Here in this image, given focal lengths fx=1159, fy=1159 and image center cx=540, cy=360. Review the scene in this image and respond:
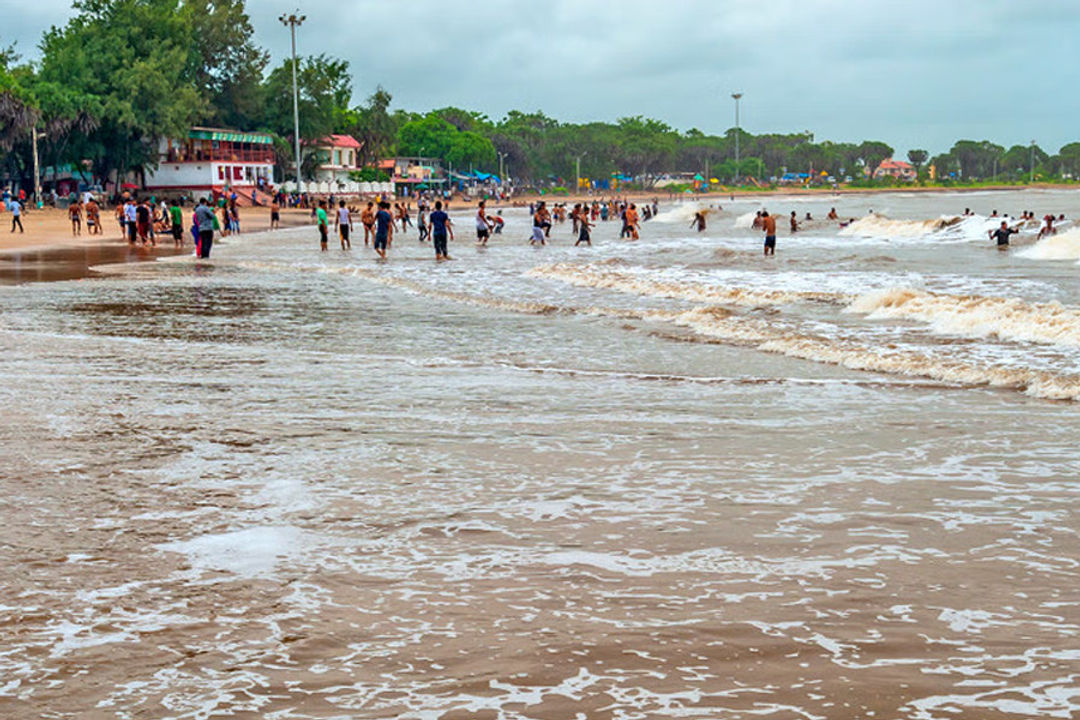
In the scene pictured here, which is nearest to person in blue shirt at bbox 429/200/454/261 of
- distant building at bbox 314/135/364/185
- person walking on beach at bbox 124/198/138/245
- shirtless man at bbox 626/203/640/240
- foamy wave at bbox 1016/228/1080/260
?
person walking on beach at bbox 124/198/138/245

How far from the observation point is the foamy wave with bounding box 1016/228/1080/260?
3800 cm

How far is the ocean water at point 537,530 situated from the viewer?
4055 mm

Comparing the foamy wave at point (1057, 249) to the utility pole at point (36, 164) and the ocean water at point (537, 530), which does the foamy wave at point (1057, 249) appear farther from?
the utility pole at point (36, 164)

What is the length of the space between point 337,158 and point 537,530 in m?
117

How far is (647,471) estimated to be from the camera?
7.09m

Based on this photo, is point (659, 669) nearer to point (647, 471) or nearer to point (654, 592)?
point (654, 592)

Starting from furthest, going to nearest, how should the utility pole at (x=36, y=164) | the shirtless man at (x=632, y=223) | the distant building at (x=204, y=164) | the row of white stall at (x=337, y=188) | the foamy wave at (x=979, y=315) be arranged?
the row of white stall at (x=337, y=188), the distant building at (x=204, y=164), the utility pole at (x=36, y=164), the shirtless man at (x=632, y=223), the foamy wave at (x=979, y=315)

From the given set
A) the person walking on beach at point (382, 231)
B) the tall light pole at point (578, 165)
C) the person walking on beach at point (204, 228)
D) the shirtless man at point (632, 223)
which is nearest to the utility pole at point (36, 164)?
the shirtless man at point (632, 223)

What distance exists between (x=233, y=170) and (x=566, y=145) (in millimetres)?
104129

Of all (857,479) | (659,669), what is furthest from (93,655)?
(857,479)

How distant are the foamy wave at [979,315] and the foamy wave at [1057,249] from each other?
21486 mm

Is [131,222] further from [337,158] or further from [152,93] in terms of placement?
[337,158]

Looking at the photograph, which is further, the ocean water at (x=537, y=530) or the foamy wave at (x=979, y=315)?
the foamy wave at (x=979, y=315)

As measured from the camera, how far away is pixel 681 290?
22.7 metres
